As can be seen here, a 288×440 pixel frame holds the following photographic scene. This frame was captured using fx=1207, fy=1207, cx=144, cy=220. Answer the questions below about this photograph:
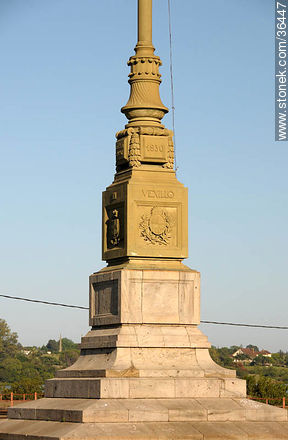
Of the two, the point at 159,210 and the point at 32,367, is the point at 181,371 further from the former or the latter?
the point at 32,367

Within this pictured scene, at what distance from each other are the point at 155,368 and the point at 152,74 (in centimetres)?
814

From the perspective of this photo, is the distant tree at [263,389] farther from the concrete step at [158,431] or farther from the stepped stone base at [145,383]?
the concrete step at [158,431]

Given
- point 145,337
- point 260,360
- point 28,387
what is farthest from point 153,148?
point 260,360

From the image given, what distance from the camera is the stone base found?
90.5 ft

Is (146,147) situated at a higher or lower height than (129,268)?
higher

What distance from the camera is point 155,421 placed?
92.8 feet

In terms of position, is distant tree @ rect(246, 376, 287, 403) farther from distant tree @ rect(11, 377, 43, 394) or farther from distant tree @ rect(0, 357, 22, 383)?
distant tree @ rect(0, 357, 22, 383)

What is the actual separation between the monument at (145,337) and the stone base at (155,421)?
0.03 metres

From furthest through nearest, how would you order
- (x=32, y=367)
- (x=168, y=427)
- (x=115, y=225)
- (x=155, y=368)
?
(x=32, y=367), (x=115, y=225), (x=155, y=368), (x=168, y=427)

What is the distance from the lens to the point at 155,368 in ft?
98.7

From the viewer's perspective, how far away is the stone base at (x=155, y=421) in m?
27.6

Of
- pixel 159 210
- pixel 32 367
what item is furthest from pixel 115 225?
pixel 32 367

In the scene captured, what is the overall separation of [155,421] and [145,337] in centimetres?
289

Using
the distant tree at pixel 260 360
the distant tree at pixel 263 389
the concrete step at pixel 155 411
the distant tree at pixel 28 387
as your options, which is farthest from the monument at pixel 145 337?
the distant tree at pixel 260 360
